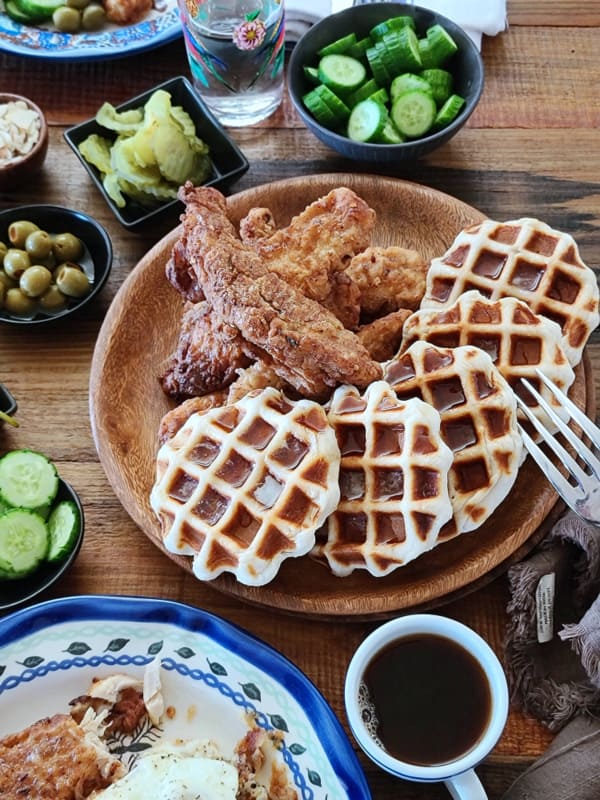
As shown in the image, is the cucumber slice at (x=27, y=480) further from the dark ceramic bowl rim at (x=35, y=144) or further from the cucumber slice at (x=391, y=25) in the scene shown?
the cucumber slice at (x=391, y=25)

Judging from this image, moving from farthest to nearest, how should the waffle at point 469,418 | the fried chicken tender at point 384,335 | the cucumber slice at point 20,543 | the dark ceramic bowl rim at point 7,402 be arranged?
the dark ceramic bowl rim at point 7,402, the fried chicken tender at point 384,335, the cucumber slice at point 20,543, the waffle at point 469,418

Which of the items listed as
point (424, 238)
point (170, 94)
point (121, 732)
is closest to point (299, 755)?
point (121, 732)

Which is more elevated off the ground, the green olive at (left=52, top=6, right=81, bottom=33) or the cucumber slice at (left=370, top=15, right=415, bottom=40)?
the cucumber slice at (left=370, top=15, right=415, bottom=40)

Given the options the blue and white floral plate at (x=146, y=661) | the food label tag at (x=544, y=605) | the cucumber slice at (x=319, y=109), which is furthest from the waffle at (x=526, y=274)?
the blue and white floral plate at (x=146, y=661)

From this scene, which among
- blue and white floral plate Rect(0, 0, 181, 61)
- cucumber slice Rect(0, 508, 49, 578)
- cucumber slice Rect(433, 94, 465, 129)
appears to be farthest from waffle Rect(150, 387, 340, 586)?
blue and white floral plate Rect(0, 0, 181, 61)

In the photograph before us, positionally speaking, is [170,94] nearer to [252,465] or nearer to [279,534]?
[252,465]

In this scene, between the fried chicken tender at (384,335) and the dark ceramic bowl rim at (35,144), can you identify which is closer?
the fried chicken tender at (384,335)

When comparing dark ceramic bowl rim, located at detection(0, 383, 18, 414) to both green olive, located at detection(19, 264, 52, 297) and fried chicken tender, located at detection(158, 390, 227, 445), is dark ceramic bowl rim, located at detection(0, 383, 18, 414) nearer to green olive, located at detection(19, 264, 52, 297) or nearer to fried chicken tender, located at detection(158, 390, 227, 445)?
green olive, located at detection(19, 264, 52, 297)
